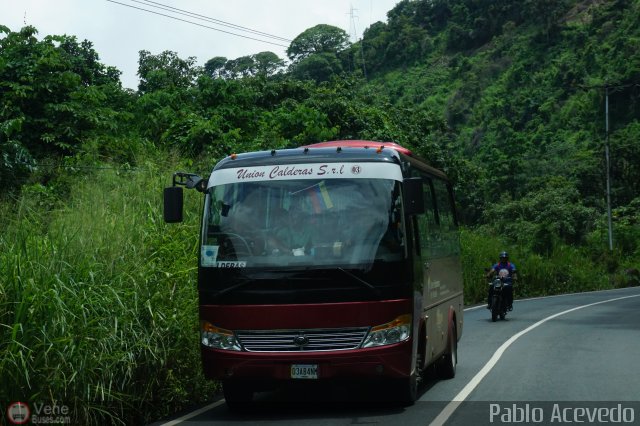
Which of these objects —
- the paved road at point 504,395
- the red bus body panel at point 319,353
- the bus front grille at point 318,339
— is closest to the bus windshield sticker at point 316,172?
the red bus body panel at point 319,353

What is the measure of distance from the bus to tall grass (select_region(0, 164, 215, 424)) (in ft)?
2.42

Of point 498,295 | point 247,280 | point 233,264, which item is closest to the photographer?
point 247,280

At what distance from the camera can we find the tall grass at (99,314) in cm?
841

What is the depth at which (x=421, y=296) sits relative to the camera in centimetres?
1045

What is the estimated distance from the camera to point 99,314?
9.48 m

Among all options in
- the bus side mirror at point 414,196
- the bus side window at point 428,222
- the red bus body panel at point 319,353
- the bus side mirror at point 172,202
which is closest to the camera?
the red bus body panel at point 319,353

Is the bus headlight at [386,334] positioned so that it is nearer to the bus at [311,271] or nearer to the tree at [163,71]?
the bus at [311,271]

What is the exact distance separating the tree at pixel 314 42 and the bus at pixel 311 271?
82552mm

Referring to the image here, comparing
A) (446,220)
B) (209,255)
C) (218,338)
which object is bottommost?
(218,338)

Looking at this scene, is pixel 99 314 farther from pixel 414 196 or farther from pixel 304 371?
pixel 414 196

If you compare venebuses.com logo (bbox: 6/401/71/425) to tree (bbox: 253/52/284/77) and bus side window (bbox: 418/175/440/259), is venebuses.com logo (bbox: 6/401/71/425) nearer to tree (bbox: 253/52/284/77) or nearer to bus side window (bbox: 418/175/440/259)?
bus side window (bbox: 418/175/440/259)

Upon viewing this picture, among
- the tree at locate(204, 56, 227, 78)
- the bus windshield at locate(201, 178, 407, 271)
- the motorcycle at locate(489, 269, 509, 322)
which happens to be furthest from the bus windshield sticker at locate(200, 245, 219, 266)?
the tree at locate(204, 56, 227, 78)

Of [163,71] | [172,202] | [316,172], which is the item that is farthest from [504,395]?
[163,71]

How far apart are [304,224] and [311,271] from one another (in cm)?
56
